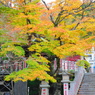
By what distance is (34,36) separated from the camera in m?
11.8

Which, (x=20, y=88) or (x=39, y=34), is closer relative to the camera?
(x=39, y=34)

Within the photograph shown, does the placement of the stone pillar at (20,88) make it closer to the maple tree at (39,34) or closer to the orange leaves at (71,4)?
the maple tree at (39,34)

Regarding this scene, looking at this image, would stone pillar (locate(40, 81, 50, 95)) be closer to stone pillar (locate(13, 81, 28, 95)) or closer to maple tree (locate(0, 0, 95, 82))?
maple tree (locate(0, 0, 95, 82))

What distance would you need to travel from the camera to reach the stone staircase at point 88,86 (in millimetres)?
13870

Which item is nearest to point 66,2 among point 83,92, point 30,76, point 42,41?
point 42,41

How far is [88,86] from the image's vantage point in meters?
14.7

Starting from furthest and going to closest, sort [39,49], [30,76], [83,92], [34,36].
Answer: [83,92]
[34,36]
[39,49]
[30,76]

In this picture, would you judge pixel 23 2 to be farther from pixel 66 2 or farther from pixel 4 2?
pixel 66 2

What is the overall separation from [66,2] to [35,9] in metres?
1.82

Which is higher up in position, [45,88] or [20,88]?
[45,88]

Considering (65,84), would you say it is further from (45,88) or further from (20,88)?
(20,88)

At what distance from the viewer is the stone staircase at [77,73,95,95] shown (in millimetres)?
13870

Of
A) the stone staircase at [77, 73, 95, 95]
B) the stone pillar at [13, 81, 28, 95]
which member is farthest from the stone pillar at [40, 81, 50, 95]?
the stone staircase at [77, 73, 95, 95]

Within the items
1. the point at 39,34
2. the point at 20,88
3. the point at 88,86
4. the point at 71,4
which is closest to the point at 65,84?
the point at 88,86
